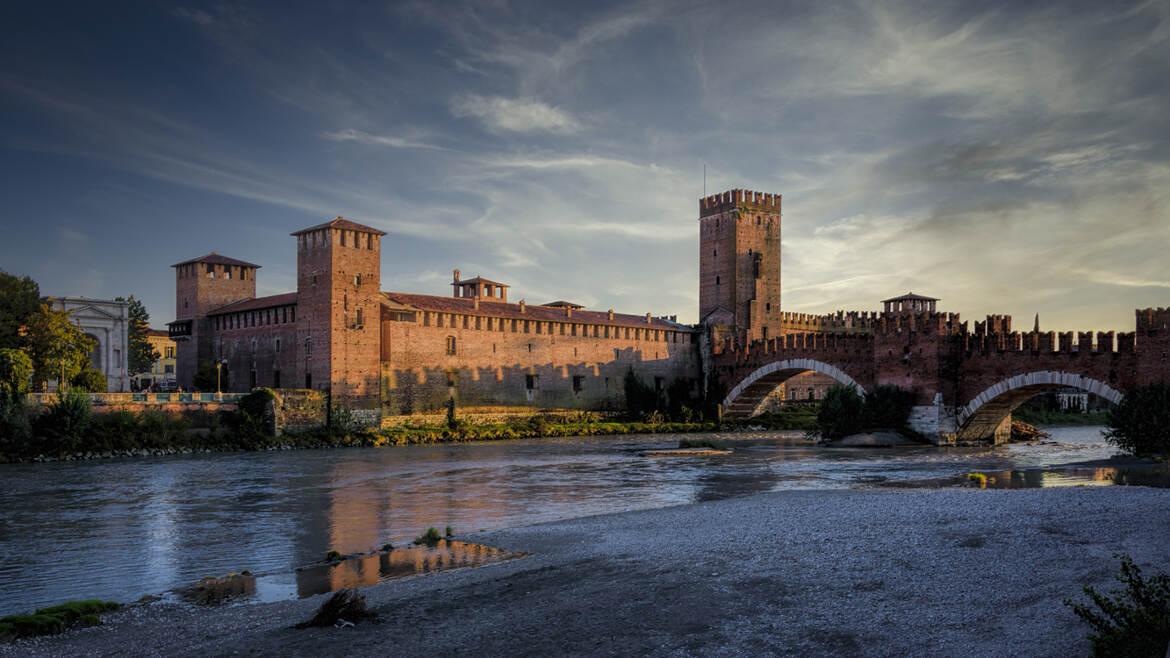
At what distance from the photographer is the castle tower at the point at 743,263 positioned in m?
50.7

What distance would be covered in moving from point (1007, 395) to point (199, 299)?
37969mm

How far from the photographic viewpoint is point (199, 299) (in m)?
44.0

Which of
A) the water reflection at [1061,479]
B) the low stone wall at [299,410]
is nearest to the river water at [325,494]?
the water reflection at [1061,479]

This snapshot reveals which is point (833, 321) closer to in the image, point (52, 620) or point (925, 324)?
point (925, 324)

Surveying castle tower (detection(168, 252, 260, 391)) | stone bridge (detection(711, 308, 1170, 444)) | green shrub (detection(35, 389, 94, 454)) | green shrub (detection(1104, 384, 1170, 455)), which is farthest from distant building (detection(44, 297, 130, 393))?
green shrub (detection(1104, 384, 1170, 455))

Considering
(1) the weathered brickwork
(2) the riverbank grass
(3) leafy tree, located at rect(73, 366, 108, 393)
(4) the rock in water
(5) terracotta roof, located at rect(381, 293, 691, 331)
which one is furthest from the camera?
(5) terracotta roof, located at rect(381, 293, 691, 331)

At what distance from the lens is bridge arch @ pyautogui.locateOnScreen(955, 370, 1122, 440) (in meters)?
25.5

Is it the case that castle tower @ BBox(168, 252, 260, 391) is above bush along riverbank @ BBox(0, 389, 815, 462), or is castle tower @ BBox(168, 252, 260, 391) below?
above

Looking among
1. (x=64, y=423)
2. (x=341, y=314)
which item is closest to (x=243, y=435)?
(x=64, y=423)

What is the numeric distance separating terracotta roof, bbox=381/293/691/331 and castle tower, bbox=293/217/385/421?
2308mm

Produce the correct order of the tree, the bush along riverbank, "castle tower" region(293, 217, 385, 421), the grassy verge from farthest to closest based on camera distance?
1. the tree
2. "castle tower" region(293, 217, 385, 421)
3. the grassy verge
4. the bush along riverbank

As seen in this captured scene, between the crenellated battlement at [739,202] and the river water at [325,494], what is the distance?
23.0m

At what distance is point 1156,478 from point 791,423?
2795 centimetres

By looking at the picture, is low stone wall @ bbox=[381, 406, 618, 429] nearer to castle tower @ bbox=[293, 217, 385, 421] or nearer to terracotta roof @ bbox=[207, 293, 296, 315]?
castle tower @ bbox=[293, 217, 385, 421]
